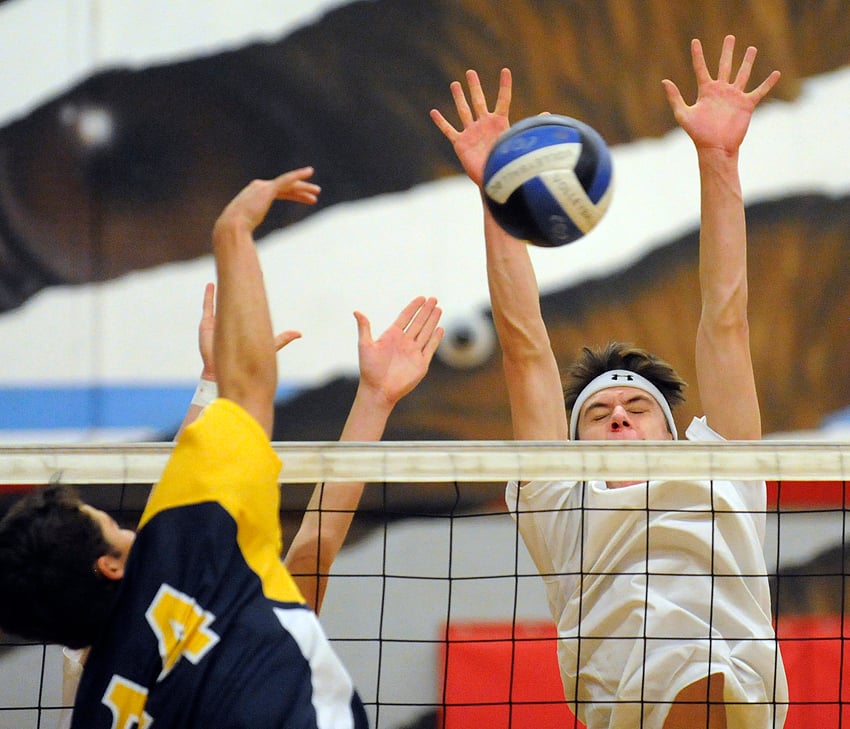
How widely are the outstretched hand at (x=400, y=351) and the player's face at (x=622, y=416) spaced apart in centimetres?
46

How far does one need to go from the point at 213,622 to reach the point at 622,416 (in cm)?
147

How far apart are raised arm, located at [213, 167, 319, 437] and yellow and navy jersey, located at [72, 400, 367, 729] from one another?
69 millimetres

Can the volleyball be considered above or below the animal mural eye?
below

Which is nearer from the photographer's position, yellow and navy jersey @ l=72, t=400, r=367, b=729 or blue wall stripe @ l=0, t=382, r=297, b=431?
yellow and navy jersey @ l=72, t=400, r=367, b=729

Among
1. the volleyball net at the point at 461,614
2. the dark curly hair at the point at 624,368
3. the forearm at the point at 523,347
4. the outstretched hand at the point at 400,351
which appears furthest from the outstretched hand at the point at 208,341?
the volleyball net at the point at 461,614

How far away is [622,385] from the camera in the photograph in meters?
2.96

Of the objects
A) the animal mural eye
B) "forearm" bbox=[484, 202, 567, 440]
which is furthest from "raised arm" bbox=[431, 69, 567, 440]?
the animal mural eye

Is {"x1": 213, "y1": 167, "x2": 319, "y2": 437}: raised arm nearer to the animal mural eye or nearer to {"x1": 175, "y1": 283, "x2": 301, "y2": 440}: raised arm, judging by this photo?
{"x1": 175, "y1": 283, "x2": 301, "y2": 440}: raised arm

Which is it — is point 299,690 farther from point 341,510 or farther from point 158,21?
point 158,21

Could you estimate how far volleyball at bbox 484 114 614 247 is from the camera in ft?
7.88

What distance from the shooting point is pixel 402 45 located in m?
5.57

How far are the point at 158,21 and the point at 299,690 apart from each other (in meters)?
4.60

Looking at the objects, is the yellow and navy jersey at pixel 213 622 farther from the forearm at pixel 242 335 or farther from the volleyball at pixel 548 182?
the volleyball at pixel 548 182

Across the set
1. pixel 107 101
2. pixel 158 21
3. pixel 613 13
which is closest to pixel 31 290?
pixel 107 101
